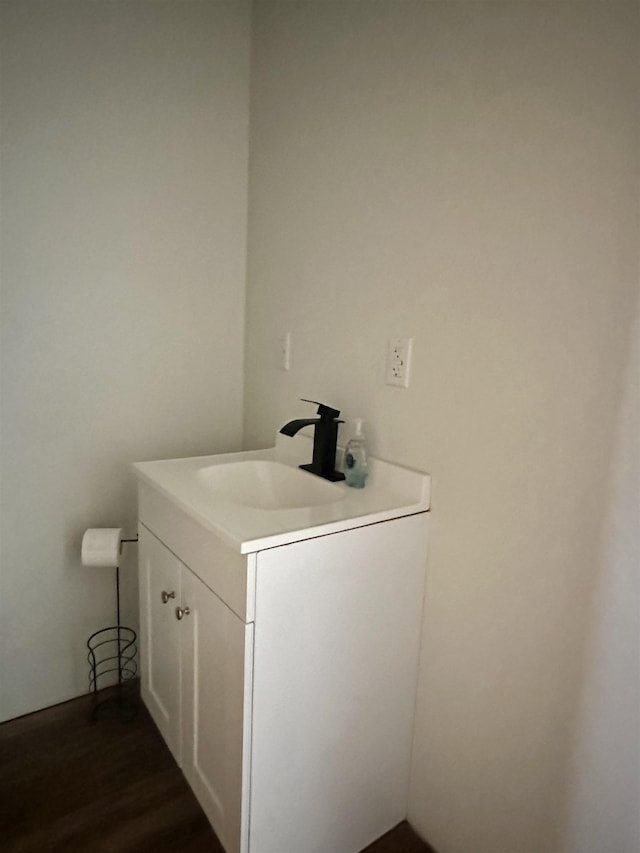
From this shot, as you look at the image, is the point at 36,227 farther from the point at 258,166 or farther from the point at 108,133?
the point at 258,166

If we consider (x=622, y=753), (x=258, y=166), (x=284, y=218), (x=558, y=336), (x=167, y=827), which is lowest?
(x=167, y=827)

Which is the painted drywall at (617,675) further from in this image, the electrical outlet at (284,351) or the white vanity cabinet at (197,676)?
the electrical outlet at (284,351)

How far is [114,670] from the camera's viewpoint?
1859 mm

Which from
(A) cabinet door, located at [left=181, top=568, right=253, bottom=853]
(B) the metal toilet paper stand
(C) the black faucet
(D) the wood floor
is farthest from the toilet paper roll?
(C) the black faucet

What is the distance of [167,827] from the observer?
1.34 m

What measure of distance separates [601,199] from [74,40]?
151 cm

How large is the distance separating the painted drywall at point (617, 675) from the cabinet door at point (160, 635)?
0.95 m

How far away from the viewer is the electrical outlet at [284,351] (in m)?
1.72

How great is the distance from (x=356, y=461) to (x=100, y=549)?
830 mm

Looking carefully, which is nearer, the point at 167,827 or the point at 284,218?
the point at 167,827

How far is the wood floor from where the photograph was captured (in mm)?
1300

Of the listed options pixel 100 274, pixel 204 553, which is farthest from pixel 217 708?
pixel 100 274

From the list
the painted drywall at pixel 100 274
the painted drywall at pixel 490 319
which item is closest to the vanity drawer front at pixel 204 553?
the painted drywall at pixel 100 274

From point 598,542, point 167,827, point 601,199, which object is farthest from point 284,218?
point 167,827
